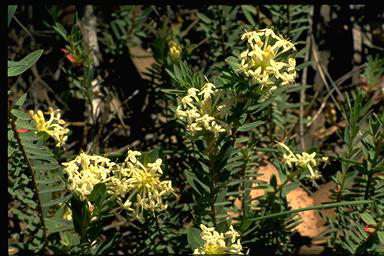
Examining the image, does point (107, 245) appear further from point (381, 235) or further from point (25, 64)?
point (381, 235)

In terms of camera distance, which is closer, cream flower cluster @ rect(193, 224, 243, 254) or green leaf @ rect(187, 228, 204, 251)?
cream flower cluster @ rect(193, 224, 243, 254)

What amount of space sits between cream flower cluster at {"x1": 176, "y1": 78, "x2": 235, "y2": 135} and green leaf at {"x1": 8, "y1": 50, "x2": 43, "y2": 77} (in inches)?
19.8

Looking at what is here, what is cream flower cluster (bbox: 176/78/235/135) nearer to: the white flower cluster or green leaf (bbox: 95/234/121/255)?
the white flower cluster

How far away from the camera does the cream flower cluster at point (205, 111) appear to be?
1952mm

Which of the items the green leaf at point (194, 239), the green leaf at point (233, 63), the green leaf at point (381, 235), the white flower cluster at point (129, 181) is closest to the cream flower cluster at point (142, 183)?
the white flower cluster at point (129, 181)

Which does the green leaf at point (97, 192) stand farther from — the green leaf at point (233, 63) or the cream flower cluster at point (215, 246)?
the green leaf at point (233, 63)

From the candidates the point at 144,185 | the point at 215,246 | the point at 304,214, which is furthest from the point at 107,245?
the point at 304,214

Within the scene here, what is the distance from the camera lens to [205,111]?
199 centimetres

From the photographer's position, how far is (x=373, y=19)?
4508 mm

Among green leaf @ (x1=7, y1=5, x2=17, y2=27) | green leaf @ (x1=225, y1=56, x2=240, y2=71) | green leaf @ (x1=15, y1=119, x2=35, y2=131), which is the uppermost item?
green leaf @ (x1=7, y1=5, x2=17, y2=27)

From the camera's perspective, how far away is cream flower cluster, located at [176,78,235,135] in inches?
76.9

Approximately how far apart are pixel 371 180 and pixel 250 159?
507mm

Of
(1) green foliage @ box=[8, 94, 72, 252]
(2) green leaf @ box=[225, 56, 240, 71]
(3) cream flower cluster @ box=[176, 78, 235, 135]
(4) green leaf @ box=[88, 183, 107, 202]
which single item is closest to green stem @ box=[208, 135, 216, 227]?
(3) cream flower cluster @ box=[176, 78, 235, 135]

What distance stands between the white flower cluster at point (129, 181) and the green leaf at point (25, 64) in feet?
1.12
